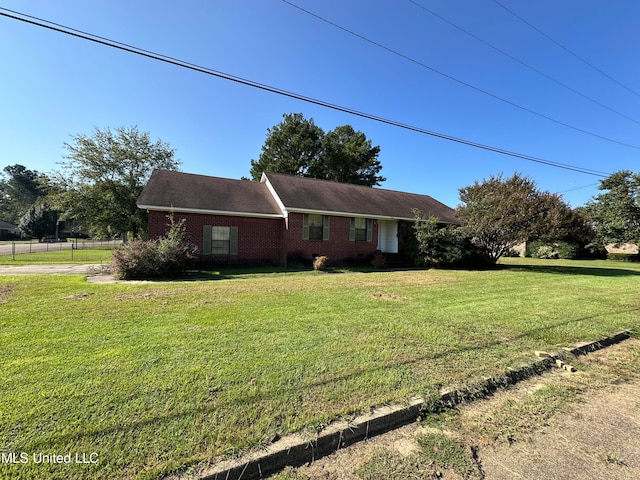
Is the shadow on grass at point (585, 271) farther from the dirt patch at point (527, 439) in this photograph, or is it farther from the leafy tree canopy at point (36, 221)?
the leafy tree canopy at point (36, 221)

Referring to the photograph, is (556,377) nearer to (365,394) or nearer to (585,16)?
(365,394)

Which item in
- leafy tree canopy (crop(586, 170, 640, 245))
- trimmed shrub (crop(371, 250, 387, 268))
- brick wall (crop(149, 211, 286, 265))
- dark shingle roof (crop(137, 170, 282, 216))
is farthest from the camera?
leafy tree canopy (crop(586, 170, 640, 245))

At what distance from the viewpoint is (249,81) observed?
275 inches

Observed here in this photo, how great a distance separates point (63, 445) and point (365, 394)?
2460 mm

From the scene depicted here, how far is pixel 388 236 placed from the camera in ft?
60.9

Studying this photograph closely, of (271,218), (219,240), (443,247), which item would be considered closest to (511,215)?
(443,247)

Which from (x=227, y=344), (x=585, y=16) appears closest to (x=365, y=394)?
(x=227, y=344)

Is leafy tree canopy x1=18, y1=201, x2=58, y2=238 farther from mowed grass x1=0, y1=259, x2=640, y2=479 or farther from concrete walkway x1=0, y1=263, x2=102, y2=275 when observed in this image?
mowed grass x1=0, y1=259, x2=640, y2=479

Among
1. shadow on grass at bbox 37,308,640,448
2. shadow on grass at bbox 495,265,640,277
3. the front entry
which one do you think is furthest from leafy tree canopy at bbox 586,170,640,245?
shadow on grass at bbox 37,308,640,448

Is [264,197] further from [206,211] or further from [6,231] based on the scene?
[6,231]

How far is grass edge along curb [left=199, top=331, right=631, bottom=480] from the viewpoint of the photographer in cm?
206

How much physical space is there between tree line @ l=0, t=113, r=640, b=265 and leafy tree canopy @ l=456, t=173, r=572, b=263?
0.04m

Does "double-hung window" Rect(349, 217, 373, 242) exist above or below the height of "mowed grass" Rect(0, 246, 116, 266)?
above

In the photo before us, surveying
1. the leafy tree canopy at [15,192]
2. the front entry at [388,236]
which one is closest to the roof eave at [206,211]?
the front entry at [388,236]
